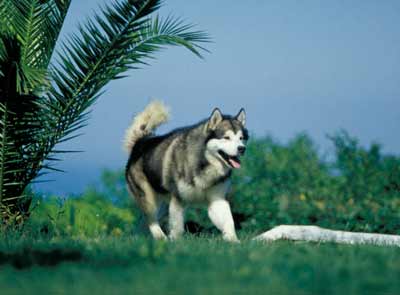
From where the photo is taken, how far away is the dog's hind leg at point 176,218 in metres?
9.70

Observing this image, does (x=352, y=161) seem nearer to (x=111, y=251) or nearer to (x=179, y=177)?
(x=179, y=177)

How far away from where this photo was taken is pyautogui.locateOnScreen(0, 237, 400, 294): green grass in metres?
5.23

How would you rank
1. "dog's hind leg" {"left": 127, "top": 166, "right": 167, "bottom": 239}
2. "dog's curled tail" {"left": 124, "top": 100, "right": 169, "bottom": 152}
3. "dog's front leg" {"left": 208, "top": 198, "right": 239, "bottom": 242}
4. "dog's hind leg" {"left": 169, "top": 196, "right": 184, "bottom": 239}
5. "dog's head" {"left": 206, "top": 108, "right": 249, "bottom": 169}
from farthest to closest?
"dog's curled tail" {"left": 124, "top": 100, "right": 169, "bottom": 152} < "dog's hind leg" {"left": 127, "top": 166, "right": 167, "bottom": 239} < "dog's hind leg" {"left": 169, "top": 196, "right": 184, "bottom": 239} < "dog's front leg" {"left": 208, "top": 198, "right": 239, "bottom": 242} < "dog's head" {"left": 206, "top": 108, "right": 249, "bottom": 169}

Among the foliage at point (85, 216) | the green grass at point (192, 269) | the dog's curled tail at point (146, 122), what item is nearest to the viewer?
the green grass at point (192, 269)

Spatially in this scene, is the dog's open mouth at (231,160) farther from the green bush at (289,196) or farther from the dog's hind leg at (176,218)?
the green bush at (289,196)

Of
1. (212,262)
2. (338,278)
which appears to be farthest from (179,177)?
(338,278)

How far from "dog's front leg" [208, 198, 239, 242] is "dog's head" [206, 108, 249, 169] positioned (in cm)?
57

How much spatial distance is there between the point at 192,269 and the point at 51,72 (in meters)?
5.63

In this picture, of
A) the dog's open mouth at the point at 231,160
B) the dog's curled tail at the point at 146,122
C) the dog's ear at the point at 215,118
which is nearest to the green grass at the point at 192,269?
the dog's open mouth at the point at 231,160

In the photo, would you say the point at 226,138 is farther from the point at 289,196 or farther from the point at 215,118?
the point at 289,196

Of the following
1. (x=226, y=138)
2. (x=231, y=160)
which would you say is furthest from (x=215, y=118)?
(x=231, y=160)

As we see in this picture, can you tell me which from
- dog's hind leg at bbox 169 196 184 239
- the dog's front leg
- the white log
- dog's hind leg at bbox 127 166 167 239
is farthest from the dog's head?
dog's hind leg at bbox 127 166 167 239

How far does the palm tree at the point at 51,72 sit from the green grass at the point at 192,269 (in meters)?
3.02

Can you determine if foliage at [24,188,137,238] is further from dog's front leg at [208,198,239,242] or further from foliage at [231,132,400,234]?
dog's front leg at [208,198,239,242]
